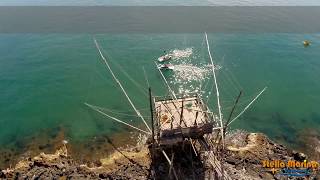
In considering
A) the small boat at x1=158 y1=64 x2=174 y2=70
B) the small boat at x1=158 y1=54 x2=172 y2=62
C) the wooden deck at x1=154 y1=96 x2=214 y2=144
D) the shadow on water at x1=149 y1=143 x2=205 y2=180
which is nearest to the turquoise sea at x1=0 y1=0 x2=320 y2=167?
the small boat at x1=158 y1=64 x2=174 y2=70

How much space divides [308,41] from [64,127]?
142ft

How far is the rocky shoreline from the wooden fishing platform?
3.28m

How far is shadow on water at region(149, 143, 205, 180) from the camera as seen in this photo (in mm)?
25719

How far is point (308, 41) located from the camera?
53.1 metres

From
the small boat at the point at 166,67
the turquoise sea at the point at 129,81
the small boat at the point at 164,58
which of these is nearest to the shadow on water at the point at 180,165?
the turquoise sea at the point at 129,81

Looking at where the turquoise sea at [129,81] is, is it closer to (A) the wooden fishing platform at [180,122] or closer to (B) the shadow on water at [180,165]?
(B) the shadow on water at [180,165]

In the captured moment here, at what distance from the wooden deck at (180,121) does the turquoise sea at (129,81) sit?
293 inches

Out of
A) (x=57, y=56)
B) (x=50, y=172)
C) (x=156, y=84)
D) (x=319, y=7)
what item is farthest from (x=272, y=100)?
(x=319, y=7)

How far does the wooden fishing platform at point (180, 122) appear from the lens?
78.5 ft

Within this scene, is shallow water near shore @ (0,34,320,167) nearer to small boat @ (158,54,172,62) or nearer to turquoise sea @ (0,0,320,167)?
turquoise sea @ (0,0,320,167)

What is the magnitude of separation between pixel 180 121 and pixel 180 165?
466cm

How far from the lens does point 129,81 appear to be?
1610 inches

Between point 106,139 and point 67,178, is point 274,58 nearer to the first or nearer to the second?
point 106,139

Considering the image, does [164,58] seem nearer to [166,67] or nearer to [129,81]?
[166,67]
